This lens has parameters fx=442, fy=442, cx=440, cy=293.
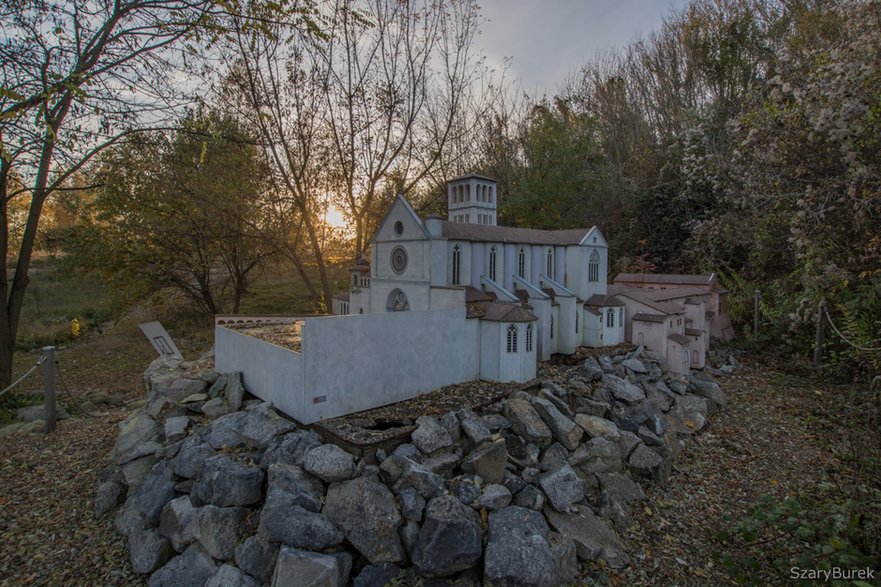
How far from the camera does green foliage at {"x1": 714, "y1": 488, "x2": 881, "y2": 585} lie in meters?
6.02

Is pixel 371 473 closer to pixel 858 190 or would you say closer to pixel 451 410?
pixel 451 410

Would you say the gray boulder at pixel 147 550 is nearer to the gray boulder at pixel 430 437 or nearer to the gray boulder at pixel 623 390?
the gray boulder at pixel 430 437

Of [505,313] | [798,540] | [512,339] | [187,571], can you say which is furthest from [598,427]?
[187,571]

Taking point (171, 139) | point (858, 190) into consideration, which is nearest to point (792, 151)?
point (858, 190)

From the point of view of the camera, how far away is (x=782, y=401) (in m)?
12.9

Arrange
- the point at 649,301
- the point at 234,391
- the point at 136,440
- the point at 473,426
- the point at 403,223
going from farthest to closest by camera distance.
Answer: the point at 649,301 → the point at 403,223 → the point at 234,391 → the point at 136,440 → the point at 473,426

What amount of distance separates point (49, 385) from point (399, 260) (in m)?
9.06

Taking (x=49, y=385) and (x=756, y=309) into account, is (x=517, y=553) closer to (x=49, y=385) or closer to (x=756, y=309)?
(x=49, y=385)

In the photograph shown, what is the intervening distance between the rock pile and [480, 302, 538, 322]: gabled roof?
183cm

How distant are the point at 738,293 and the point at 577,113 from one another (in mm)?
18122

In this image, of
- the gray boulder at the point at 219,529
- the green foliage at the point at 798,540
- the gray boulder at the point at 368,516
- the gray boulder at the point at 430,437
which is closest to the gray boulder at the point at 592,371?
the green foliage at the point at 798,540

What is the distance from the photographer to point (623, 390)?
36.4ft

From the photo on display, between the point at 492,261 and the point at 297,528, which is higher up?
the point at 492,261

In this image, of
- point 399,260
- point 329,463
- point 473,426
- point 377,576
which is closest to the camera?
point 377,576
